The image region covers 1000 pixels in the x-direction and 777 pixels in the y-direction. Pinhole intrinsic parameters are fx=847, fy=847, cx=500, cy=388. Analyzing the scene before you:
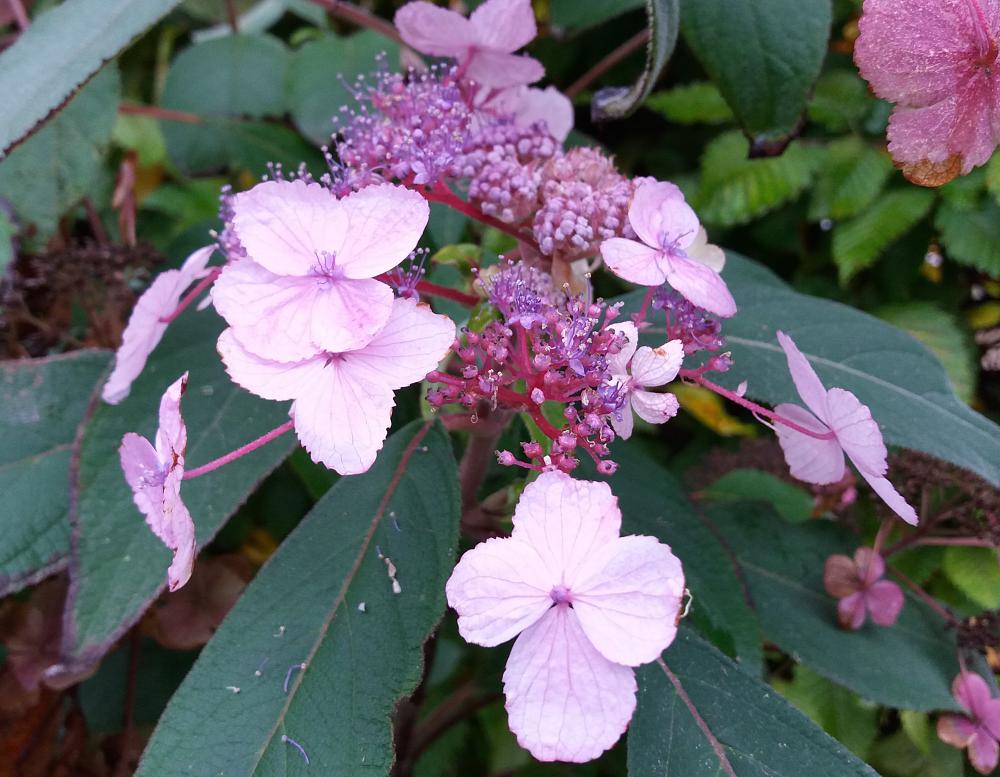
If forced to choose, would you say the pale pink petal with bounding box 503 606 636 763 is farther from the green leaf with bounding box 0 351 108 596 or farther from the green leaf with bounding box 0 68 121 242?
the green leaf with bounding box 0 68 121 242

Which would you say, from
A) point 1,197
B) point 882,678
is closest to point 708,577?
point 882,678

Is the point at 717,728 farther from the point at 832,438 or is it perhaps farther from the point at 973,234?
the point at 973,234

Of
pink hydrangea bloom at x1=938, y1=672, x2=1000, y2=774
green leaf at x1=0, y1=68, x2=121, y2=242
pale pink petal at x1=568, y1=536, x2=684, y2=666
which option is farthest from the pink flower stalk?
green leaf at x1=0, y1=68, x2=121, y2=242

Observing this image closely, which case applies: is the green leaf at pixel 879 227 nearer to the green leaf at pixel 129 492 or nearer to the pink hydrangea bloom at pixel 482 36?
the pink hydrangea bloom at pixel 482 36

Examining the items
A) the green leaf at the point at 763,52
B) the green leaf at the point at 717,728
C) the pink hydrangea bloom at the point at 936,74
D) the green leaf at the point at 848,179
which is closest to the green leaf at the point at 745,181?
the green leaf at the point at 848,179

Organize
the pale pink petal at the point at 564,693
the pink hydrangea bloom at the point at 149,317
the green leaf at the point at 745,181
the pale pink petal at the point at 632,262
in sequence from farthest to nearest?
the green leaf at the point at 745,181 → the pink hydrangea bloom at the point at 149,317 → the pale pink petal at the point at 632,262 → the pale pink petal at the point at 564,693

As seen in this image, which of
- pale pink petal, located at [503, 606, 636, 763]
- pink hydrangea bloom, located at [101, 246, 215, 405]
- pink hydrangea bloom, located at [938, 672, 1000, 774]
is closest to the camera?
pale pink petal, located at [503, 606, 636, 763]
